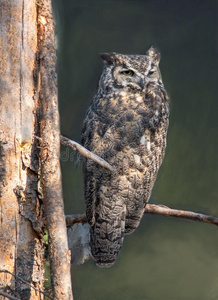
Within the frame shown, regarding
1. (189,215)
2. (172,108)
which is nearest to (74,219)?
(189,215)

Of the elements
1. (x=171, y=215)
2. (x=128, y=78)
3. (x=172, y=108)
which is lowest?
(x=171, y=215)

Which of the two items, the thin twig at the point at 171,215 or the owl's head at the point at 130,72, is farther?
the owl's head at the point at 130,72

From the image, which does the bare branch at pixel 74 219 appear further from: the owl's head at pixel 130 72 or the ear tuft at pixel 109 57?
the ear tuft at pixel 109 57

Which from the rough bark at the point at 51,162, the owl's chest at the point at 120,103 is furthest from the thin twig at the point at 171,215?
the rough bark at the point at 51,162

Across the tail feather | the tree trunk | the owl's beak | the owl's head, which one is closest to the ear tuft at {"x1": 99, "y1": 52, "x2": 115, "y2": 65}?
the owl's head

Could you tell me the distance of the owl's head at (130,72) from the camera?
254 cm

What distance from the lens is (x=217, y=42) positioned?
354 centimetres

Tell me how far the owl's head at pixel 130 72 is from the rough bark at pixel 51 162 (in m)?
0.82

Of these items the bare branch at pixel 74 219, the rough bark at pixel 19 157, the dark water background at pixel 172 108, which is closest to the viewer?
the rough bark at pixel 19 157

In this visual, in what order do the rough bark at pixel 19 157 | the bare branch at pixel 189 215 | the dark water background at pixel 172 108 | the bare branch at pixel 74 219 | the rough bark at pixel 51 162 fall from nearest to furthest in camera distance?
1. the rough bark at pixel 51 162
2. the rough bark at pixel 19 157
3. the bare branch at pixel 189 215
4. the bare branch at pixel 74 219
5. the dark water background at pixel 172 108

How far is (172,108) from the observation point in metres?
3.60

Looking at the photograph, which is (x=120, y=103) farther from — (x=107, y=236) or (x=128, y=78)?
(x=107, y=236)

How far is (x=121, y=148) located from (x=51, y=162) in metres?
0.84

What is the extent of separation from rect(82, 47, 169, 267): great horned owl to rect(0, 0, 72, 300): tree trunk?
73cm
